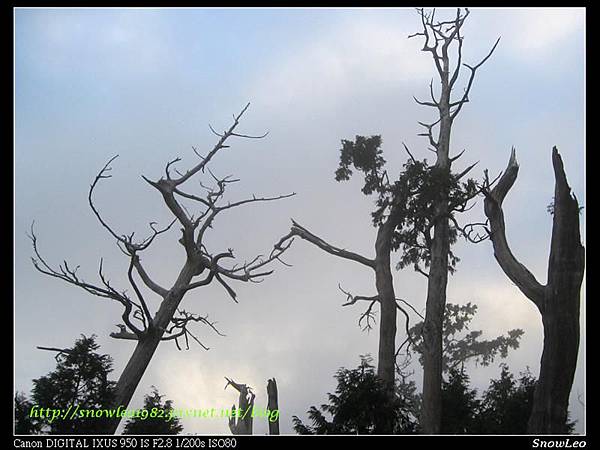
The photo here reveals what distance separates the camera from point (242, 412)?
1585cm

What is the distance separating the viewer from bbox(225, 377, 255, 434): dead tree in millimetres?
15711

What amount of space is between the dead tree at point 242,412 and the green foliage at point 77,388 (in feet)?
17.2

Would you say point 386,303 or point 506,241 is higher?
point 506,241

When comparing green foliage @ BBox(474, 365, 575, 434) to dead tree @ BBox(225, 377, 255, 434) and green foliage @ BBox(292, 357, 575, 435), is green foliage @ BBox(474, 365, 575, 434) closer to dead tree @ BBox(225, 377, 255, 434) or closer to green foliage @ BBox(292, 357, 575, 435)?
green foliage @ BBox(292, 357, 575, 435)

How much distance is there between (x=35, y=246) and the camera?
11773 millimetres

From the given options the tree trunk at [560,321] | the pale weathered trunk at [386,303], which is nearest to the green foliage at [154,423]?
the pale weathered trunk at [386,303]

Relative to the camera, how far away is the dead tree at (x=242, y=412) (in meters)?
15.7

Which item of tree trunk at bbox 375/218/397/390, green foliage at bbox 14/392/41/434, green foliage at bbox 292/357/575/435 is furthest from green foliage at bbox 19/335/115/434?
tree trunk at bbox 375/218/397/390

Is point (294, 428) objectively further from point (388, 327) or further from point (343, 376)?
point (388, 327)

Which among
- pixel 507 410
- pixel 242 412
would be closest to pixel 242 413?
pixel 242 412

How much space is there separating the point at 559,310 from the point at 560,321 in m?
0.24

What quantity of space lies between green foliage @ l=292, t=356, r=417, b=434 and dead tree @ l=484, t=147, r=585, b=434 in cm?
287

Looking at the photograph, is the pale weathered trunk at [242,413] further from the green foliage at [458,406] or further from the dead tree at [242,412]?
the green foliage at [458,406]

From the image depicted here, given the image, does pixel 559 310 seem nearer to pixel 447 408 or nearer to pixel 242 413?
pixel 447 408
